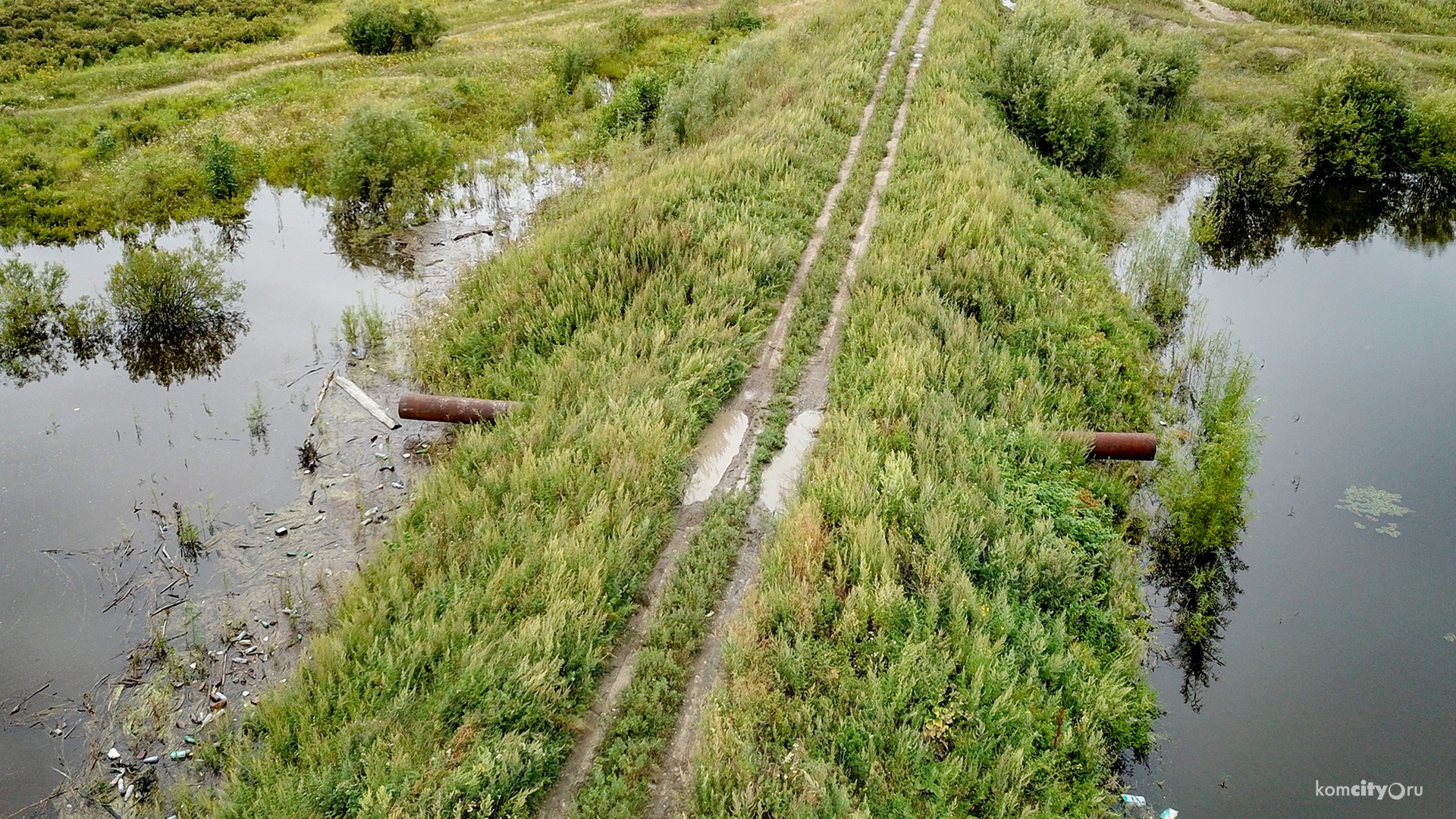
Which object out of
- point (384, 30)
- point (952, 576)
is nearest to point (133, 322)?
point (952, 576)

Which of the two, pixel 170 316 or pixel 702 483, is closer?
pixel 702 483

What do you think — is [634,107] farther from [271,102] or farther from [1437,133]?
[1437,133]

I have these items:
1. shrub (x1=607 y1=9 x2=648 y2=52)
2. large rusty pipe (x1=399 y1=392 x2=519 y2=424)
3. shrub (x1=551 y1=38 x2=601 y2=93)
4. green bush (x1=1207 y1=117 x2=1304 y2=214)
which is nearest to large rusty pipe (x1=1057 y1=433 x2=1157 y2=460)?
large rusty pipe (x1=399 y1=392 x2=519 y2=424)

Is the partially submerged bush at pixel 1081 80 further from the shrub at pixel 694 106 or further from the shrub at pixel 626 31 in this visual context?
the shrub at pixel 626 31

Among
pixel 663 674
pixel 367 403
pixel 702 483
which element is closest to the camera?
pixel 663 674

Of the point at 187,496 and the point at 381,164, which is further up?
the point at 381,164

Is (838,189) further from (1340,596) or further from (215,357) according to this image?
(215,357)

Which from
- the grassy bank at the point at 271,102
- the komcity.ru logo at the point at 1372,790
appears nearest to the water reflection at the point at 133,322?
the grassy bank at the point at 271,102
